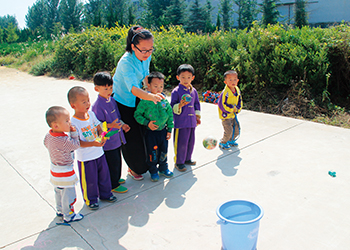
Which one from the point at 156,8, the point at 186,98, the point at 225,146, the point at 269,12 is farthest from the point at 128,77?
the point at 156,8

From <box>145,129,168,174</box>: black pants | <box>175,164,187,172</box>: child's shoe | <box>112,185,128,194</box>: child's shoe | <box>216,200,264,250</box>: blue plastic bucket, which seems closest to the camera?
<box>216,200,264,250</box>: blue plastic bucket

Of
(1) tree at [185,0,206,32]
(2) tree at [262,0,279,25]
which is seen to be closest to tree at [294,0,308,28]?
(2) tree at [262,0,279,25]

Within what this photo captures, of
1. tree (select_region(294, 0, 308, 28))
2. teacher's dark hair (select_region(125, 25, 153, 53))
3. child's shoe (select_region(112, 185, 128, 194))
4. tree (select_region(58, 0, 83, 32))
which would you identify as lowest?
child's shoe (select_region(112, 185, 128, 194))

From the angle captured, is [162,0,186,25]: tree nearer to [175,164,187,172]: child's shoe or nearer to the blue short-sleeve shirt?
[175,164,187,172]: child's shoe

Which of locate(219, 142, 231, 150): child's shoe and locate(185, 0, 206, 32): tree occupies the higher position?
locate(185, 0, 206, 32): tree

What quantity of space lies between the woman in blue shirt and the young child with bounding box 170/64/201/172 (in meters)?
0.50

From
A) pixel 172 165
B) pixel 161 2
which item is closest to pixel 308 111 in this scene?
pixel 172 165

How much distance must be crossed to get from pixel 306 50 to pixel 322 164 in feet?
11.4

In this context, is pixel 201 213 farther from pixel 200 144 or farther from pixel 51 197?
pixel 200 144

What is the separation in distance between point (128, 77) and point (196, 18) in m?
41.6

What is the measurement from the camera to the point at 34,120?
652cm

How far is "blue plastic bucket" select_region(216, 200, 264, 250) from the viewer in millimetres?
2105

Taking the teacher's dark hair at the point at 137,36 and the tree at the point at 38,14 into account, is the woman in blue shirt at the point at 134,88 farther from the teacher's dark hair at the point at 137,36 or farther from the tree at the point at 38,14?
the tree at the point at 38,14

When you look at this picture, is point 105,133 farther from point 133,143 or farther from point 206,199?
point 206,199
